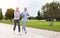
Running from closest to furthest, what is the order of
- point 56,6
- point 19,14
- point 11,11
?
point 19,14 < point 56,6 < point 11,11

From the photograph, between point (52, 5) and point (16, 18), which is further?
point (52, 5)

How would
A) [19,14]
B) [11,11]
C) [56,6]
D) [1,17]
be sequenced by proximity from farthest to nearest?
[1,17]
[11,11]
[56,6]
[19,14]

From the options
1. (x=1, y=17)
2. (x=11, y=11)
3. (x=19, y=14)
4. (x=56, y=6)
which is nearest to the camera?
(x=19, y=14)

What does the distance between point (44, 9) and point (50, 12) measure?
1665 mm

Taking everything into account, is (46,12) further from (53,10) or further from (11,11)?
(11,11)

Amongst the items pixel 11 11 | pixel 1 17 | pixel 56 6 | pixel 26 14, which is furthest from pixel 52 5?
pixel 1 17

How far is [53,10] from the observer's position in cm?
3117

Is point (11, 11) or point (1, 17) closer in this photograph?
point (11, 11)

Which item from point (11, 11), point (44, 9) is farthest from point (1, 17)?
point (44, 9)

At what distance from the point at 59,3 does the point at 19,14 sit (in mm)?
15089

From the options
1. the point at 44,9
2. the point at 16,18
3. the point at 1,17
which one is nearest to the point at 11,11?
the point at 1,17

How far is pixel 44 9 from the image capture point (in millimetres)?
32594

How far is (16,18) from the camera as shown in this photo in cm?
1719

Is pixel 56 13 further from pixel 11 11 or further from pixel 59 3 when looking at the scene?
pixel 11 11
